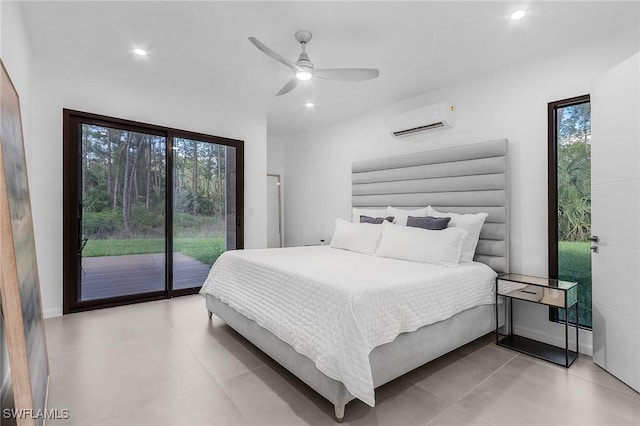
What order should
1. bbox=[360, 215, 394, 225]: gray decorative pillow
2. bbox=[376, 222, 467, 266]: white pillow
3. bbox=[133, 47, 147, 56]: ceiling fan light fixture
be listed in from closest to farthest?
bbox=[376, 222, 467, 266]: white pillow < bbox=[133, 47, 147, 56]: ceiling fan light fixture < bbox=[360, 215, 394, 225]: gray decorative pillow

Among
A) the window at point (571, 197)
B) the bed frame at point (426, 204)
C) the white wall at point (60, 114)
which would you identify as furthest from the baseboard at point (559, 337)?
the white wall at point (60, 114)

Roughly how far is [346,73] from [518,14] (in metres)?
1.39

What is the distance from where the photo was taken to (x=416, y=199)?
3.94 metres

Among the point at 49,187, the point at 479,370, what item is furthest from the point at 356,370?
the point at 49,187

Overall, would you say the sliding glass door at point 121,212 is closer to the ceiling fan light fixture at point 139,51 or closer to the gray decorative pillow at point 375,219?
the ceiling fan light fixture at point 139,51

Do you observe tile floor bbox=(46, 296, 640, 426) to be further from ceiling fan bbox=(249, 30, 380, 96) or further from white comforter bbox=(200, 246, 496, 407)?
ceiling fan bbox=(249, 30, 380, 96)

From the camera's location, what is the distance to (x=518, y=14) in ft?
8.07

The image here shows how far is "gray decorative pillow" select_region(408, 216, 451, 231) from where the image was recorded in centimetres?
322

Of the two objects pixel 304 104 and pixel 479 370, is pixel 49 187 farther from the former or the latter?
pixel 479 370

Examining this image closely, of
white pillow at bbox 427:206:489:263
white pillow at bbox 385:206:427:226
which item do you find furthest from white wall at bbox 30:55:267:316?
white pillow at bbox 427:206:489:263

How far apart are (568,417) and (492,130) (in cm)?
263

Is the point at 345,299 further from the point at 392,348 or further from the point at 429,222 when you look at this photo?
the point at 429,222

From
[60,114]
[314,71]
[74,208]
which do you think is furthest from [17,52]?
[314,71]

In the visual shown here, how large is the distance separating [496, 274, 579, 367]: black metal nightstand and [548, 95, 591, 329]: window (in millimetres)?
274
